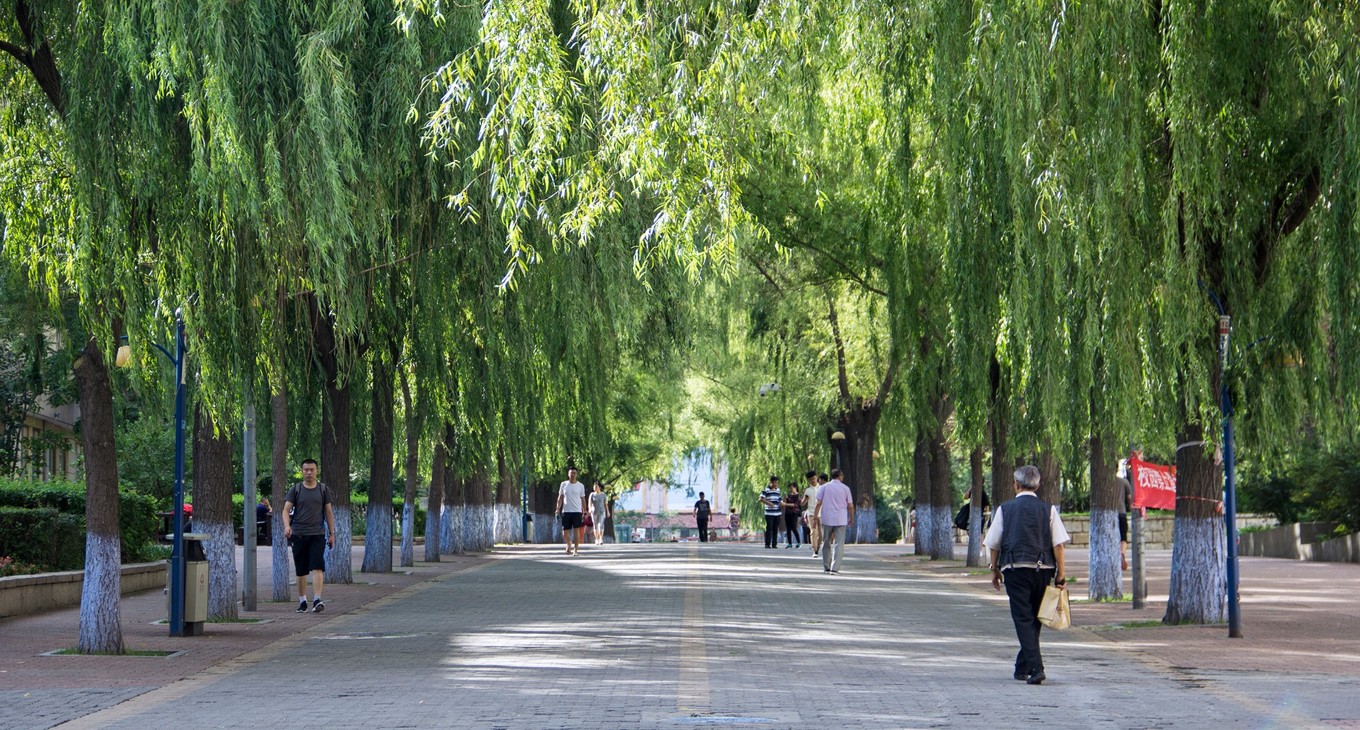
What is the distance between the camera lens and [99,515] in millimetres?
15281

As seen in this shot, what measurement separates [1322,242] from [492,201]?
742 cm

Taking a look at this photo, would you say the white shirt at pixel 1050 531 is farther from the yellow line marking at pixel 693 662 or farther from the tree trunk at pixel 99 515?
the tree trunk at pixel 99 515

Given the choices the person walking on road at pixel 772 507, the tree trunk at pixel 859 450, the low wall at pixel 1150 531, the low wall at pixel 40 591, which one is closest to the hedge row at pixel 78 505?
the low wall at pixel 40 591

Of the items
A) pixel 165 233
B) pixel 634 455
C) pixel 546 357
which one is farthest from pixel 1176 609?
pixel 634 455

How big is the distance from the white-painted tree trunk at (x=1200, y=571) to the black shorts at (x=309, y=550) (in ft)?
32.3

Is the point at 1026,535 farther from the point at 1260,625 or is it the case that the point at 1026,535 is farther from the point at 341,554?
the point at 341,554

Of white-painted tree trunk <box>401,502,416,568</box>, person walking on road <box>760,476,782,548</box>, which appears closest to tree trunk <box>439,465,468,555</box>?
white-painted tree trunk <box>401,502,416,568</box>

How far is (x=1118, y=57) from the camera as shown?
536 inches

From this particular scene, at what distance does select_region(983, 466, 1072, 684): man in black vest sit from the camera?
12.6m

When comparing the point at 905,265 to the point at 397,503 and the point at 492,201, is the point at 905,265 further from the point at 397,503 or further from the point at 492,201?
the point at 397,503

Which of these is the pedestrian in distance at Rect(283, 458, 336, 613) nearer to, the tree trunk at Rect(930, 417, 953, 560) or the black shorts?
the black shorts

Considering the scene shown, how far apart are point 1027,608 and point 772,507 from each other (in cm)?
3222

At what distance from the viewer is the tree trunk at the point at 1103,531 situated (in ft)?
72.9

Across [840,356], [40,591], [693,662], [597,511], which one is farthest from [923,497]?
A: [693,662]
